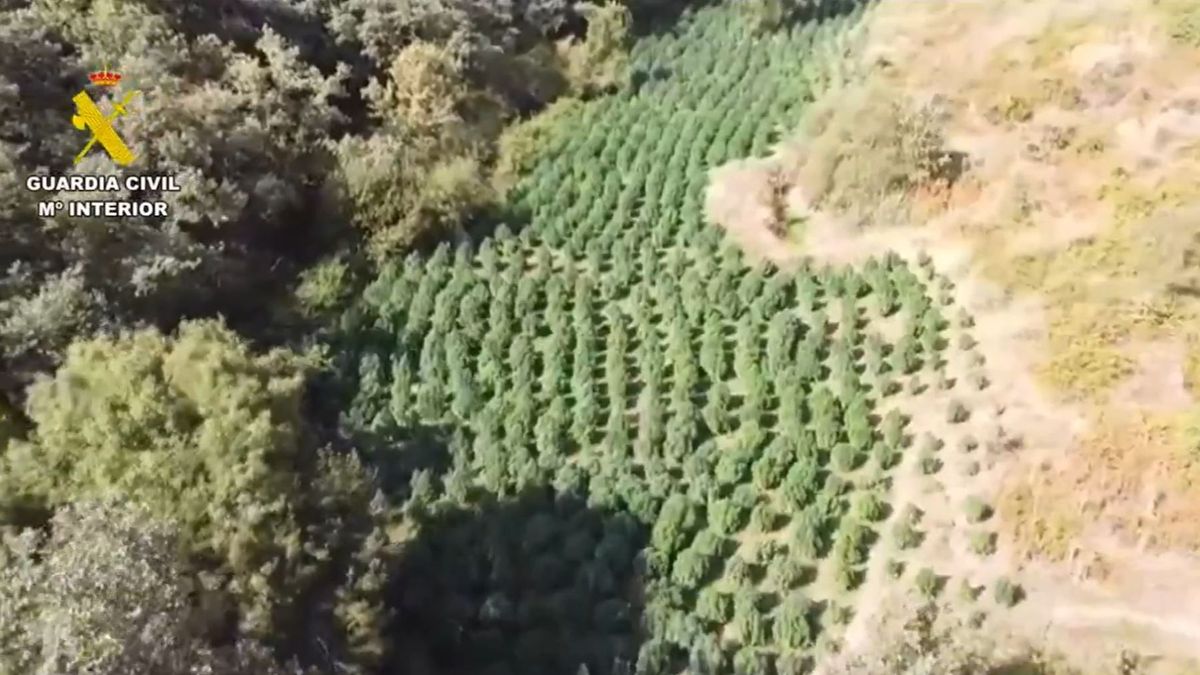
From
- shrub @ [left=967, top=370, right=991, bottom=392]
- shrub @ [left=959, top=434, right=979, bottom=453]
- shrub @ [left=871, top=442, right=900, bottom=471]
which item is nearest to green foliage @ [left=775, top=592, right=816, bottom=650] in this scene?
shrub @ [left=871, top=442, right=900, bottom=471]

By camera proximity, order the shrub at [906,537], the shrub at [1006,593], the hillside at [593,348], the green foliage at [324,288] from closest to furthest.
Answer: the hillside at [593,348]
the shrub at [1006,593]
the shrub at [906,537]
the green foliage at [324,288]

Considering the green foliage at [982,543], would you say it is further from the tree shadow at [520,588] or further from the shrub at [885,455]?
the tree shadow at [520,588]

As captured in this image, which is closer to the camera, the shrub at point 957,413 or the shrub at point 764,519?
the shrub at point 764,519

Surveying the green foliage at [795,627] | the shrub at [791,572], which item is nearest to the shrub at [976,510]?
the shrub at [791,572]

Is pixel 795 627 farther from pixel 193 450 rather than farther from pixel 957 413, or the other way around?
pixel 193 450

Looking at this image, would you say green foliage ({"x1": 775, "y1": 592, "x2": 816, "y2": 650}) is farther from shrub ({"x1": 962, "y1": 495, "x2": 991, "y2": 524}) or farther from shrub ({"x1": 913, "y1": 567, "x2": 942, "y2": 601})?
shrub ({"x1": 962, "y1": 495, "x2": 991, "y2": 524})

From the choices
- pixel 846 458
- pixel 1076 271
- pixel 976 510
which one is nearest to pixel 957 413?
pixel 976 510

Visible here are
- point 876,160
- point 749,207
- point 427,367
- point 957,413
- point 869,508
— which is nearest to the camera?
point 869,508
